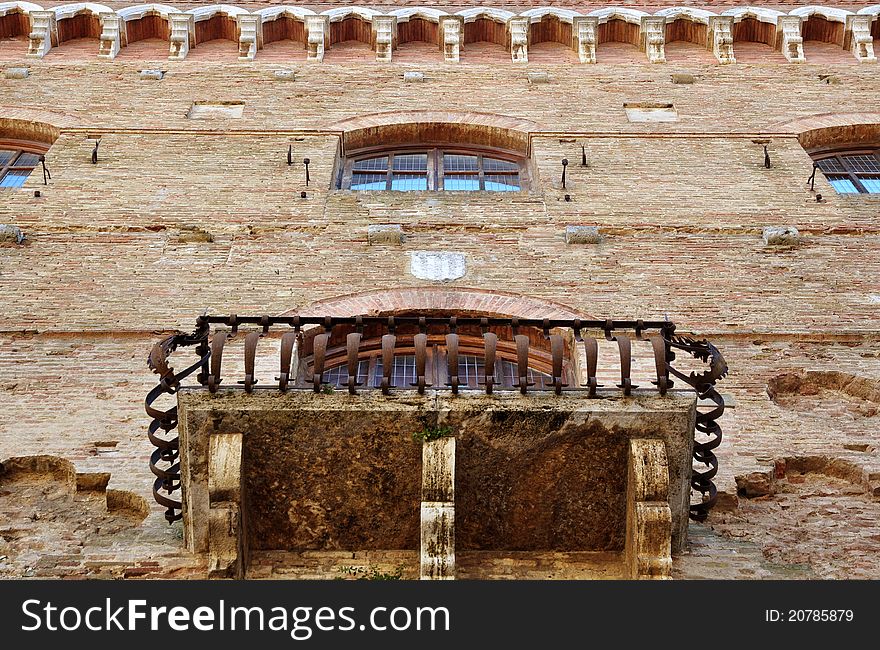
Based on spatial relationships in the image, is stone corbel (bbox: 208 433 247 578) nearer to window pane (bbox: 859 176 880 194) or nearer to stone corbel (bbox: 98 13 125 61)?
window pane (bbox: 859 176 880 194)

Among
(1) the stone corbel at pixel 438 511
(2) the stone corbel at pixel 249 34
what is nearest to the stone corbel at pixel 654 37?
(2) the stone corbel at pixel 249 34

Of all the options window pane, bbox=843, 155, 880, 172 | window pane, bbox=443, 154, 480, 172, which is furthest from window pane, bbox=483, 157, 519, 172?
window pane, bbox=843, 155, 880, 172

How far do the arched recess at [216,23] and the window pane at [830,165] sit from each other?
7.76 m

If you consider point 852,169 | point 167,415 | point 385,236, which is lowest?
point 852,169

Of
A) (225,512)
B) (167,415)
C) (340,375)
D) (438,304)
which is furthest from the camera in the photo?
(438,304)

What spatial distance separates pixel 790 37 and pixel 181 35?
808 centimetres

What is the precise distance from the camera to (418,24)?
16.9m

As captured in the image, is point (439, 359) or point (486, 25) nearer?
point (439, 359)

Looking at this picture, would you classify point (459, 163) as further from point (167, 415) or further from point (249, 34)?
point (167, 415)

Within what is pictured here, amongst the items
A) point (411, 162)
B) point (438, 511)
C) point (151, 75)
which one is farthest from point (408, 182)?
point (438, 511)

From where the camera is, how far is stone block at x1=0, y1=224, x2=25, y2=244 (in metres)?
11.4

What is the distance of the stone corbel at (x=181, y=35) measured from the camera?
53.1 ft

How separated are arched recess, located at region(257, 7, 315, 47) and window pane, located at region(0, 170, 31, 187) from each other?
169 inches

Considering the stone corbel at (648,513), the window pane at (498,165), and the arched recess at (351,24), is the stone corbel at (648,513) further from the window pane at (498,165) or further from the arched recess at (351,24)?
the arched recess at (351,24)
